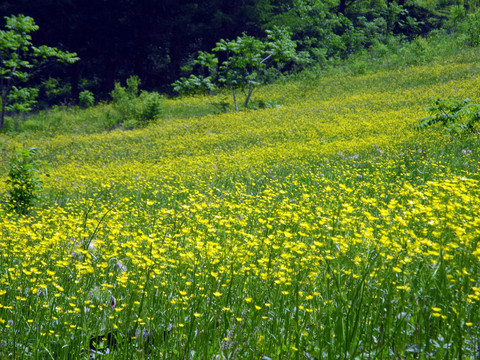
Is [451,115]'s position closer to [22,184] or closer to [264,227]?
[264,227]

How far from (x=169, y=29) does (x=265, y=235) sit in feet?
98.6

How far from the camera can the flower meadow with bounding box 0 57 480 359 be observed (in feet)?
7.24

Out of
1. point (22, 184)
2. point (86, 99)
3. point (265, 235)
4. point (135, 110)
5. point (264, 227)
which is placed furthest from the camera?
point (86, 99)

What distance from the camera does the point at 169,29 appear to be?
30.7 meters

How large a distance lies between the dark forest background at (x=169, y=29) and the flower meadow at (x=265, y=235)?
27.9ft

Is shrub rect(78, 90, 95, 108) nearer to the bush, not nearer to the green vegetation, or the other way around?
the green vegetation

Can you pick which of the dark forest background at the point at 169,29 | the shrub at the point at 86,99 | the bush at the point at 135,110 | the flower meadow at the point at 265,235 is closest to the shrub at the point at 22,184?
the flower meadow at the point at 265,235

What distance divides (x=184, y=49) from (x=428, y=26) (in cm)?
2056

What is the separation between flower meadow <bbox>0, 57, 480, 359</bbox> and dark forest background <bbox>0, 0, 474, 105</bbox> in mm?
8502

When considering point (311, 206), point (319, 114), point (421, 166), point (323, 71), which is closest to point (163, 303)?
point (311, 206)

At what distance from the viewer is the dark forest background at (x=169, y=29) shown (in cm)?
2903

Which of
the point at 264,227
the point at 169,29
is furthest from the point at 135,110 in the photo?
the point at 264,227

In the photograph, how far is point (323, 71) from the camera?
24.8m

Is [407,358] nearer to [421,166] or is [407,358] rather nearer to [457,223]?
[457,223]
